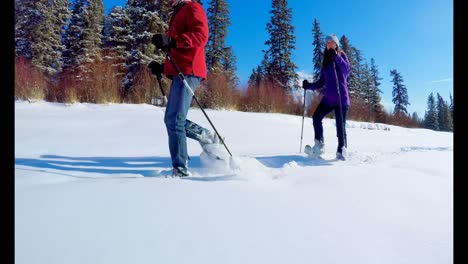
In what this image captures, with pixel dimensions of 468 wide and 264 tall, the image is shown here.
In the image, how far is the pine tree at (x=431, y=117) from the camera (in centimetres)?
4588

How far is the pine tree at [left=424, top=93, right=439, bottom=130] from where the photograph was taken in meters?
45.9

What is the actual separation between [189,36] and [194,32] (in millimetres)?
88

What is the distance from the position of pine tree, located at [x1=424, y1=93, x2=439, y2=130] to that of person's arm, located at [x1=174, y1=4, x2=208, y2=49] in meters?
52.3

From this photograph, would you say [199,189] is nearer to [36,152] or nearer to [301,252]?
[301,252]

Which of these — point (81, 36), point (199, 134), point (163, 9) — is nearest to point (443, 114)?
point (163, 9)

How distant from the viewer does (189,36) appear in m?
2.61

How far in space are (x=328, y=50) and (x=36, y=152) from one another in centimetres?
430

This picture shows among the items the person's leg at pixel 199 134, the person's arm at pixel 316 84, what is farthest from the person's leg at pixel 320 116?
the person's leg at pixel 199 134

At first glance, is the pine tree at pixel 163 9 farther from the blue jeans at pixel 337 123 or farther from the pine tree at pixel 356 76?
the pine tree at pixel 356 76

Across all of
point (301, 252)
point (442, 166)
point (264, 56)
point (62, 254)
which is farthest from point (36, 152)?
point (264, 56)

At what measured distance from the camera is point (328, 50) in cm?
421

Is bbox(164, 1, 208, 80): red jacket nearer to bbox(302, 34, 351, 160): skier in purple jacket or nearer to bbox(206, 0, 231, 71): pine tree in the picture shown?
bbox(302, 34, 351, 160): skier in purple jacket

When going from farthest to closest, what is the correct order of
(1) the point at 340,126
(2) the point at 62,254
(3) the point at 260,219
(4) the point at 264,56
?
(4) the point at 264,56
(1) the point at 340,126
(3) the point at 260,219
(2) the point at 62,254

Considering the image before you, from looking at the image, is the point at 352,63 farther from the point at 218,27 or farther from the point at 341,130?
the point at 341,130
